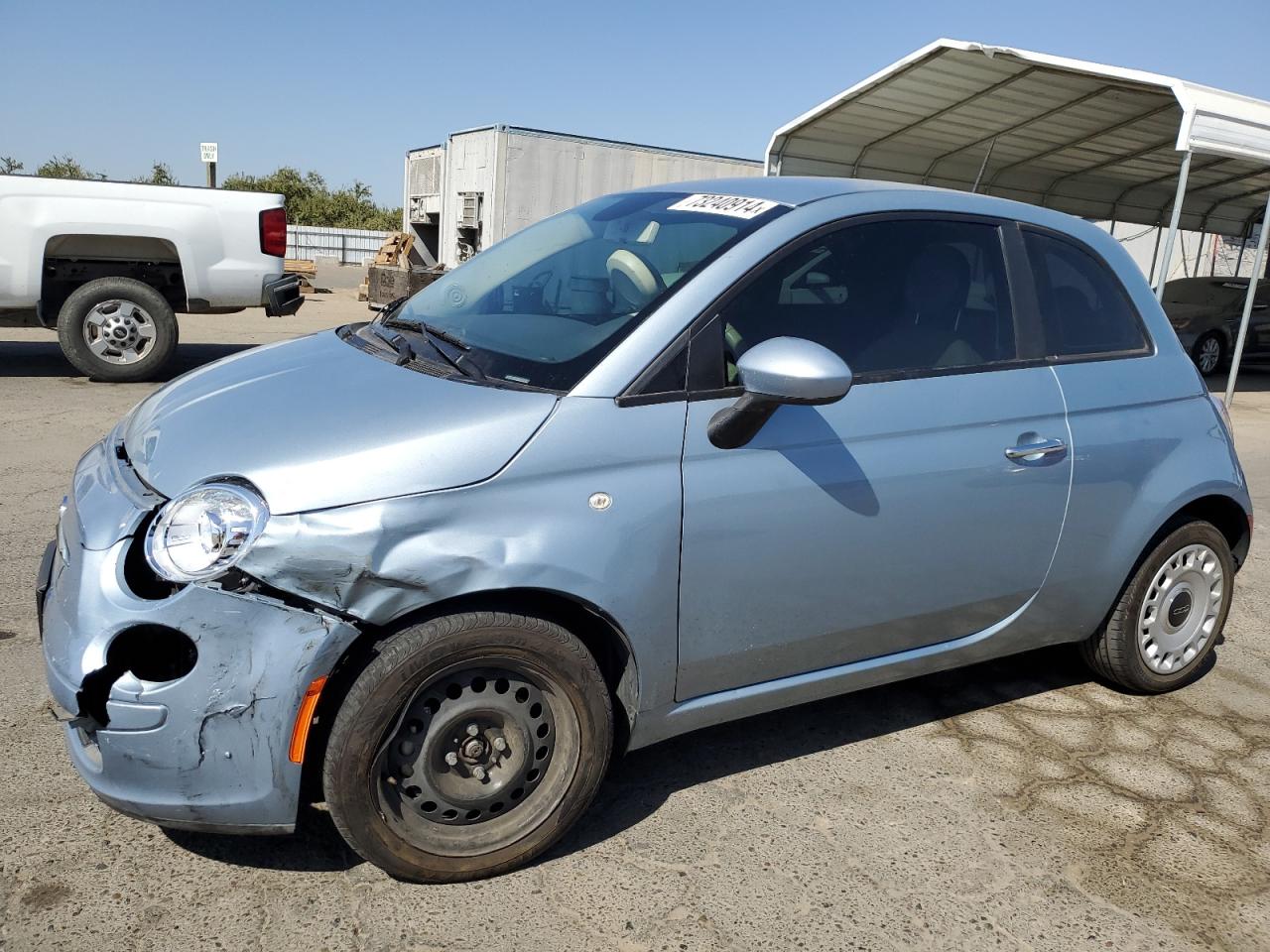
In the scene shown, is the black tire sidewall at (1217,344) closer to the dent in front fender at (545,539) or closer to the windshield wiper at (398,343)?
the windshield wiper at (398,343)

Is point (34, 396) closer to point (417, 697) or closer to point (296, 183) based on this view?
point (417, 697)

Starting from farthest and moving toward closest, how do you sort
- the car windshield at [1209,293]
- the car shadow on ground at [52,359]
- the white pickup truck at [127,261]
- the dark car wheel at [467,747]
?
the car windshield at [1209,293], the car shadow on ground at [52,359], the white pickup truck at [127,261], the dark car wheel at [467,747]

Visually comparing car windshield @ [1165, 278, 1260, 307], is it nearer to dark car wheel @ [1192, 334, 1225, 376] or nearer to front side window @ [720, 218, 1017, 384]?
dark car wheel @ [1192, 334, 1225, 376]

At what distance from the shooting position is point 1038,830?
2.90 m

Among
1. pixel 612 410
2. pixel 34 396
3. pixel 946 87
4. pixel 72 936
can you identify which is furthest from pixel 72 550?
pixel 946 87

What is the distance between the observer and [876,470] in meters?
2.81

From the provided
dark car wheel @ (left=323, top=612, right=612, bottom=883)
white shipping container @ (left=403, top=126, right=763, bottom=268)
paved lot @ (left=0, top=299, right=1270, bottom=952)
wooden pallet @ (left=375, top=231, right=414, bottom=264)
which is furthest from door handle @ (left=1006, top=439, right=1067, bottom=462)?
→ wooden pallet @ (left=375, top=231, right=414, bottom=264)

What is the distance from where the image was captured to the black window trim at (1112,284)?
3.27m

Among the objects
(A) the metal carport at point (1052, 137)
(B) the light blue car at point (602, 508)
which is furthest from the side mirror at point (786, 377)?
(A) the metal carport at point (1052, 137)

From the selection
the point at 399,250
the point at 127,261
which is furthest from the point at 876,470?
the point at 399,250

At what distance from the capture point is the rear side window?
3.31 m

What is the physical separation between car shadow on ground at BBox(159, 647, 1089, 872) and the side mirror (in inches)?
45.2

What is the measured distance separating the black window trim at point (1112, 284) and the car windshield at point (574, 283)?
37.6 inches

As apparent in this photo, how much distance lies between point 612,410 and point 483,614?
578mm
